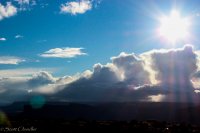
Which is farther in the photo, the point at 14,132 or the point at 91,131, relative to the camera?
the point at 91,131

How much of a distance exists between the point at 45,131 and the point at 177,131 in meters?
32.5

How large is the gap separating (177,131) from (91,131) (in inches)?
847

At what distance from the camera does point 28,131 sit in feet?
297

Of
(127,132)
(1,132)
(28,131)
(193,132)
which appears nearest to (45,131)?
(28,131)

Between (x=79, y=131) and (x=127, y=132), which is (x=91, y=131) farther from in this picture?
(x=127, y=132)

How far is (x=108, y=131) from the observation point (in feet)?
314

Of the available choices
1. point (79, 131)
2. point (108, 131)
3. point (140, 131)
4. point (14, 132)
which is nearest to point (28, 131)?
point (14, 132)

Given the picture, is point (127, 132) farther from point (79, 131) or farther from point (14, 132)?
point (14, 132)

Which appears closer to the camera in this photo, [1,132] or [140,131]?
[1,132]

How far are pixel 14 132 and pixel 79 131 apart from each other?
16.1 meters

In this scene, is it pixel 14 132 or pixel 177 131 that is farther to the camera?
pixel 177 131

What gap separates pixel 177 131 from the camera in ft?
310

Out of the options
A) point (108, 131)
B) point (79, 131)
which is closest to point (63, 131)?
point (79, 131)

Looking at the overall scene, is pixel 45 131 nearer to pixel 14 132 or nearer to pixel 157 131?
pixel 14 132
